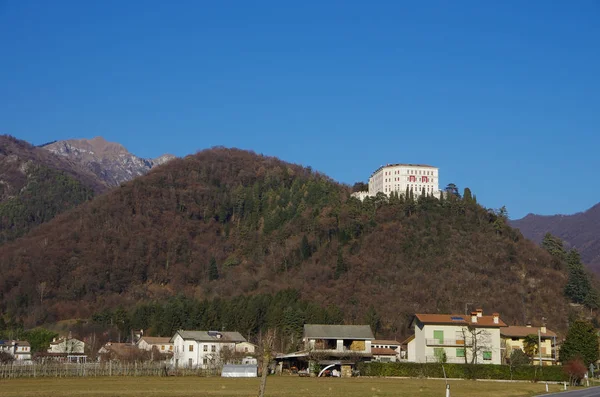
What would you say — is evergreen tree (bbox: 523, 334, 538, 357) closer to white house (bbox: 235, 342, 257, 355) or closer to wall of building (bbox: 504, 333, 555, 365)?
wall of building (bbox: 504, 333, 555, 365)

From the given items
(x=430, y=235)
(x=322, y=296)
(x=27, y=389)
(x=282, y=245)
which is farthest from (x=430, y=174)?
(x=27, y=389)

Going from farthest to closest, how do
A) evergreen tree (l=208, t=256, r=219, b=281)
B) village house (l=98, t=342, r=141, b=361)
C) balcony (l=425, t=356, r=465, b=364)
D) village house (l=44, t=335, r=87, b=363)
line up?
evergreen tree (l=208, t=256, r=219, b=281)
village house (l=44, t=335, r=87, b=363)
village house (l=98, t=342, r=141, b=361)
balcony (l=425, t=356, r=465, b=364)

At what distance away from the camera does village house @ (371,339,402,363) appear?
110 metres

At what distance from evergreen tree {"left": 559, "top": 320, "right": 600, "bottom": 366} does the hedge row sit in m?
10.2

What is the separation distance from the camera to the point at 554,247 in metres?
177

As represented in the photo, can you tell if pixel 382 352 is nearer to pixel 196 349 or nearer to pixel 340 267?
pixel 196 349

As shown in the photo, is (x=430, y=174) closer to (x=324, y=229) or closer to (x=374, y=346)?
(x=324, y=229)

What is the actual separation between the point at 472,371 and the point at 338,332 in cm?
2718

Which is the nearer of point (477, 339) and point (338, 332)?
point (477, 339)

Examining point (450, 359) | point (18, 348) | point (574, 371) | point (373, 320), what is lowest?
point (574, 371)

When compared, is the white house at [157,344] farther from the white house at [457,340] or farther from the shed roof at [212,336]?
the white house at [457,340]

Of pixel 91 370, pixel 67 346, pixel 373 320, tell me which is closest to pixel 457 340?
pixel 373 320

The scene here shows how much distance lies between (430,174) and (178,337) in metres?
97.3

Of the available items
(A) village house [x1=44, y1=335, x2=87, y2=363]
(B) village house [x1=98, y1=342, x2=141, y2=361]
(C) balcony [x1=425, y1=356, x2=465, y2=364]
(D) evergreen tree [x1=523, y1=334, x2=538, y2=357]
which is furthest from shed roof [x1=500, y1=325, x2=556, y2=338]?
(A) village house [x1=44, y1=335, x2=87, y2=363]
